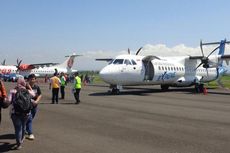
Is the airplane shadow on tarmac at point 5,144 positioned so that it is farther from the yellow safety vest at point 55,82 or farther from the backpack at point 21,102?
the yellow safety vest at point 55,82

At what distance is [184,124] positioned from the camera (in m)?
10.6

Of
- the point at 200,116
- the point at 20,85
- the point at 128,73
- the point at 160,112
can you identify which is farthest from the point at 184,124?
the point at 128,73

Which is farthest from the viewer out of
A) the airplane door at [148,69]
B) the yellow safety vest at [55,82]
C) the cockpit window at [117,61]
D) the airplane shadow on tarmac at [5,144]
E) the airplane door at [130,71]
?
the airplane door at [148,69]

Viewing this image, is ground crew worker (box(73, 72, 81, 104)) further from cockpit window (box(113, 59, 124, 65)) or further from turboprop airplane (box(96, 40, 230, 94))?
cockpit window (box(113, 59, 124, 65))

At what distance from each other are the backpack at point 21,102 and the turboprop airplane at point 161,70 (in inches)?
613

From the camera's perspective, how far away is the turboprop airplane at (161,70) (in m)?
23.3

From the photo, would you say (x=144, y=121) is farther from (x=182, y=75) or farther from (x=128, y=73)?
(x=182, y=75)

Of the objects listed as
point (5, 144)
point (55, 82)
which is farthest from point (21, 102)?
point (55, 82)

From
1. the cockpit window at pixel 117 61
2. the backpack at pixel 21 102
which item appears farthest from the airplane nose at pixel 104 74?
the backpack at pixel 21 102

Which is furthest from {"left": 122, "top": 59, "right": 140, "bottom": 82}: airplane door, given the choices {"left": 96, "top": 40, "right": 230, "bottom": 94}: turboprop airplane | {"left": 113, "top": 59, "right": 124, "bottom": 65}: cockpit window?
{"left": 113, "top": 59, "right": 124, "bottom": 65}: cockpit window

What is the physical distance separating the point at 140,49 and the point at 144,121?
64.1ft

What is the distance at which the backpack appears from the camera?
687cm

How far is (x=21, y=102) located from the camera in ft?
22.5

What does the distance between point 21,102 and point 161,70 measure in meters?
21.0
